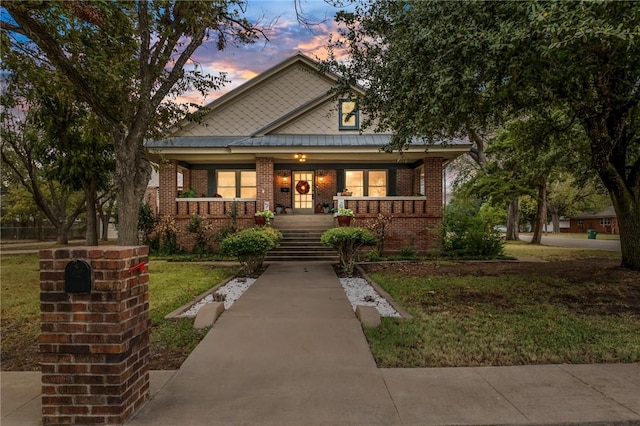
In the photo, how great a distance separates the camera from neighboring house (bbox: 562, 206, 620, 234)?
55403 millimetres

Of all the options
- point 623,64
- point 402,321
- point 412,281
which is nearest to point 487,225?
point 412,281

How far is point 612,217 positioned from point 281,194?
58.0 metres

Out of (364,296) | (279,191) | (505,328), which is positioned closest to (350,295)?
(364,296)

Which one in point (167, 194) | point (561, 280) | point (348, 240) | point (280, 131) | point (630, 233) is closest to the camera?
point (561, 280)

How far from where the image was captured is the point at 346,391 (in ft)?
11.8

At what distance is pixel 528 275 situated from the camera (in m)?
10.2

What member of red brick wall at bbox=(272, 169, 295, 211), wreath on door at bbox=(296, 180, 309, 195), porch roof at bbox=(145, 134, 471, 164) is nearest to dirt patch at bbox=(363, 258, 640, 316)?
porch roof at bbox=(145, 134, 471, 164)

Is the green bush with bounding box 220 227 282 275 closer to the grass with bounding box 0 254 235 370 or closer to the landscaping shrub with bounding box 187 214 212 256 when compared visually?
the grass with bounding box 0 254 235 370

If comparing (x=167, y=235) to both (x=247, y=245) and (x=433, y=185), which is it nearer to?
(x=247, y=245)

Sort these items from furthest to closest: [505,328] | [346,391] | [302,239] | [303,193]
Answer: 1. [303,193]
2. [302,239]
3. [505,328]
4. [346,391]

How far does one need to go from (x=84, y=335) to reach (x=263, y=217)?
12093 millimetres

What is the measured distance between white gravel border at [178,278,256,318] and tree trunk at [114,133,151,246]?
6.62ft

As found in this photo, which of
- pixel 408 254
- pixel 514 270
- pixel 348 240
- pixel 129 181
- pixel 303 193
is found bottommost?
pixel 514 270

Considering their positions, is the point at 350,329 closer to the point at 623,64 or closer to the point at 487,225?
the point at 623,64
